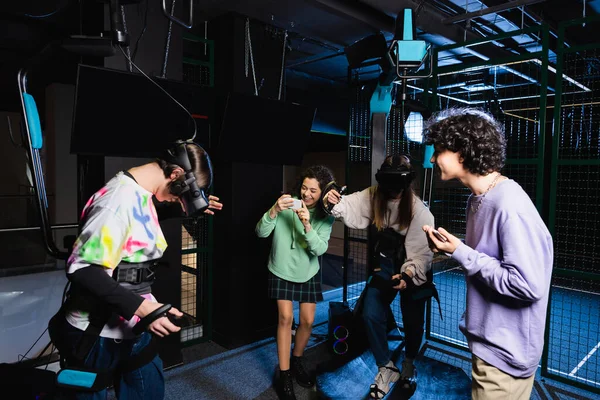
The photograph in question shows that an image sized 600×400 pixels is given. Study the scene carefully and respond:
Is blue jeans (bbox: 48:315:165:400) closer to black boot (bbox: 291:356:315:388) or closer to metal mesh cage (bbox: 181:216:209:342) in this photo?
black boot (bbox: 291:356:315:388)

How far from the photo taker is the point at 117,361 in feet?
5.59

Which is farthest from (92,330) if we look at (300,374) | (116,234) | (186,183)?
(300,374)

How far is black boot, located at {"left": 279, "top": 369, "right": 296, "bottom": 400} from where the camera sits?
9.10ft

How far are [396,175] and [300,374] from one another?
1.67 m

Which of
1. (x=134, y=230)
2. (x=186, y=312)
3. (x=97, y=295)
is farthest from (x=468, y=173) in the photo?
(x=186, y=312)

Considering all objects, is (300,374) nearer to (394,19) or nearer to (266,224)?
(266,224)

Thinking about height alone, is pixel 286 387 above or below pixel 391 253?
below

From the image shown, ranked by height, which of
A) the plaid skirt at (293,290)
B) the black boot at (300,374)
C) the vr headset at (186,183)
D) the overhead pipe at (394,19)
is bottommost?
the black boot at (300,374)

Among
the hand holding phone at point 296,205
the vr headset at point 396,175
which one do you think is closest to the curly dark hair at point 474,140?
the vr headset at point 396,175

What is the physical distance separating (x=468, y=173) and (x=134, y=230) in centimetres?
140

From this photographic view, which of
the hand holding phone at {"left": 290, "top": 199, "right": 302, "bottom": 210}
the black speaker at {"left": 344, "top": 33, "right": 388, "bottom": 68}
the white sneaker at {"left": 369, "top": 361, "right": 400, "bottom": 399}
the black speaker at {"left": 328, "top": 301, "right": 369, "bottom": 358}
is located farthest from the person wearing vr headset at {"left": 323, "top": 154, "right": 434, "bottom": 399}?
the black speaker at {"left": 344, "top": 33, "right": 388, "bottom": 68}

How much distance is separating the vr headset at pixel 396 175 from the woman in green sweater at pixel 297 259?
40 centimetres

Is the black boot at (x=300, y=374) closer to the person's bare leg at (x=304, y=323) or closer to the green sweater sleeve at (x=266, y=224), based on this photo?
the person's bare leg at (x=304, y=323)

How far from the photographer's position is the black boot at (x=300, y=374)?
3012 millimetres
